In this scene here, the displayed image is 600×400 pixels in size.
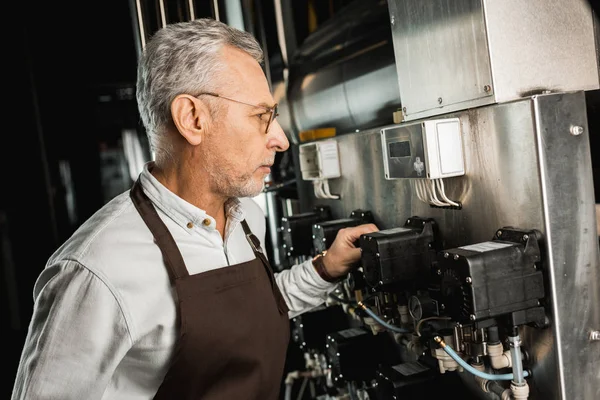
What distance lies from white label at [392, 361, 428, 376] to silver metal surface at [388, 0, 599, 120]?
671 mm

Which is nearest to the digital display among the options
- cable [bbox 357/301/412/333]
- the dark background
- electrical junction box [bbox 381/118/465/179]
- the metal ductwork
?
electrical junction box [bbox 381/118/465/179]

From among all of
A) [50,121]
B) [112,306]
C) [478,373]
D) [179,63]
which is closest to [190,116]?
[179,63]

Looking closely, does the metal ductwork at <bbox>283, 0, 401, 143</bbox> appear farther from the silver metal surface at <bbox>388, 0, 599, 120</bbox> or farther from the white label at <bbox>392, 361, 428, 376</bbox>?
the white label at <bbox>392, 361, 428, 376</bbox>

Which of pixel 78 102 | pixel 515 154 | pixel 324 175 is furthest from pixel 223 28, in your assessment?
pixel 78 102

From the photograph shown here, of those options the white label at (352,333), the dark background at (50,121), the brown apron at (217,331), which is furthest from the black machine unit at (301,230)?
the dark background at (50,121)

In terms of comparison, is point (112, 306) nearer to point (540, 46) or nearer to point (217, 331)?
point (217, 331)

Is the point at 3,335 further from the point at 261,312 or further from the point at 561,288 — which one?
the point at 561,288

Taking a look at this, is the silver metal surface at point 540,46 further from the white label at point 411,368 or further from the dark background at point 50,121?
the dark background at point 50,121

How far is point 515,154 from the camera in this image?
1.00 m

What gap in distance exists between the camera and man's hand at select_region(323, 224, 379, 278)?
147 centimetres

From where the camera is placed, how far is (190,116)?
1200 mm

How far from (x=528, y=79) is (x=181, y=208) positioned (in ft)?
2.65

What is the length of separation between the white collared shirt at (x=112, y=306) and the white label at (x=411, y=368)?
55 centimetres

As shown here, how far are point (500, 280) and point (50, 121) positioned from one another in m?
3.06
